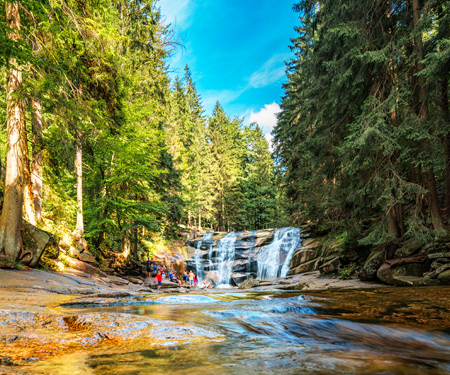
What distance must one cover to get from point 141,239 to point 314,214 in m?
12.0

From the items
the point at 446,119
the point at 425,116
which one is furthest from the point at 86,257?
the point at 446,119

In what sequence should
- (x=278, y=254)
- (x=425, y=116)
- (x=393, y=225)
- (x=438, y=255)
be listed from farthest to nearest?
1. (x=278, y=254)
2. (x=393, y=225)
3. (x=425, y=116)
4. (x=438, y=255)

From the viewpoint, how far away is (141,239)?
62.3ft

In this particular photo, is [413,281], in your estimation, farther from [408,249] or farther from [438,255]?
[408,249]

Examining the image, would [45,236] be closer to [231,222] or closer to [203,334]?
[203,334]

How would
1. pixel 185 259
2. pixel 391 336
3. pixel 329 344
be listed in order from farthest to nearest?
1. pixel 185 259
2. pixel 391 336
3. pixel 329 344

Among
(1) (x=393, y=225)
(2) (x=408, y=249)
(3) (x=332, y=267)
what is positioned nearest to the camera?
(2) (x=408, y=249)

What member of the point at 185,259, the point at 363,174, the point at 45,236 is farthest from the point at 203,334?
the point at 185,259

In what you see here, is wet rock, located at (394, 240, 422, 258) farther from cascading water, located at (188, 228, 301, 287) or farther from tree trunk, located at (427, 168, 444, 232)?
cascading water, located at (188, 228, 301, 287)

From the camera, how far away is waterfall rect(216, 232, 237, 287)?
2338 cm

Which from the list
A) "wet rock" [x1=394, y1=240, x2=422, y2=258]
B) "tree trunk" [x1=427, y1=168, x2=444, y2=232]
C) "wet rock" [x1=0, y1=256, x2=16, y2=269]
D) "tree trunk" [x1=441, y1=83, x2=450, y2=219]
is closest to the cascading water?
"wet rock" [x1=394, y1=240, x2=422, y2=258]

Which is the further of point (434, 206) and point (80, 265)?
point (80, 265)

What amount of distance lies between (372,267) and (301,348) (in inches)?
384

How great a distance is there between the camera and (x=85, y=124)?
1115 centimetres
